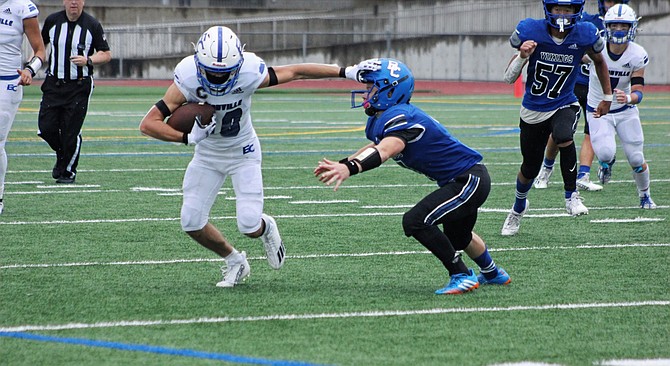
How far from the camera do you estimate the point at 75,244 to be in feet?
25.5

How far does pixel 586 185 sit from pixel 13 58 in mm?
5541

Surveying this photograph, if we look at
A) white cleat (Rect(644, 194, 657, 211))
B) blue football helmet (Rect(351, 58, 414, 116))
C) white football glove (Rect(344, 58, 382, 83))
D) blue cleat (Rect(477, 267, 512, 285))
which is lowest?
white cleat (Rect(644, 194, 657, 211))

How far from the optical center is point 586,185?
10844mm

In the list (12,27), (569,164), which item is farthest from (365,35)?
(569,164)

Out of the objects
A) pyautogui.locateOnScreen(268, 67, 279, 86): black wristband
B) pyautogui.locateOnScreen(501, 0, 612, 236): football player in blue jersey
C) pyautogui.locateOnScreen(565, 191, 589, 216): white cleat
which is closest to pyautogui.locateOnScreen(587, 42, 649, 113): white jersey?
pyautogui.locateOnScreen(565, 191, 589, 216): white cleat

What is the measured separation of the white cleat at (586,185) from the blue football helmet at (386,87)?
5236 millimetres

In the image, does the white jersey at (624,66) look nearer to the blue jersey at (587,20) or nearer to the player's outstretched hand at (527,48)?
the blue jersey at (587,20)

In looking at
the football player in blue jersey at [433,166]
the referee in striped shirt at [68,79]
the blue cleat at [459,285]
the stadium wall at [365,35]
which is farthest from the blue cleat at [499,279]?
the stadium wall at [365,35]

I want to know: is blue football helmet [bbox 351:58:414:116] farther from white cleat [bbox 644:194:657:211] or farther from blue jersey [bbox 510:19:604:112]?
white cleat [bbox 644:194:657:211]

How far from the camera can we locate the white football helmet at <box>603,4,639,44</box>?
31.6 ft

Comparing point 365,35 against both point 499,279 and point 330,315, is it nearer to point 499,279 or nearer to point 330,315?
point 499,279

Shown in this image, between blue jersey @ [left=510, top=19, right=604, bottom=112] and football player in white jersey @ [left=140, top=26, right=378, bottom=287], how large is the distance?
90.4 inches

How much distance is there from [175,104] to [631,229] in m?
3.98

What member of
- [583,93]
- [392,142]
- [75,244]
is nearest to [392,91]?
[392,142]
